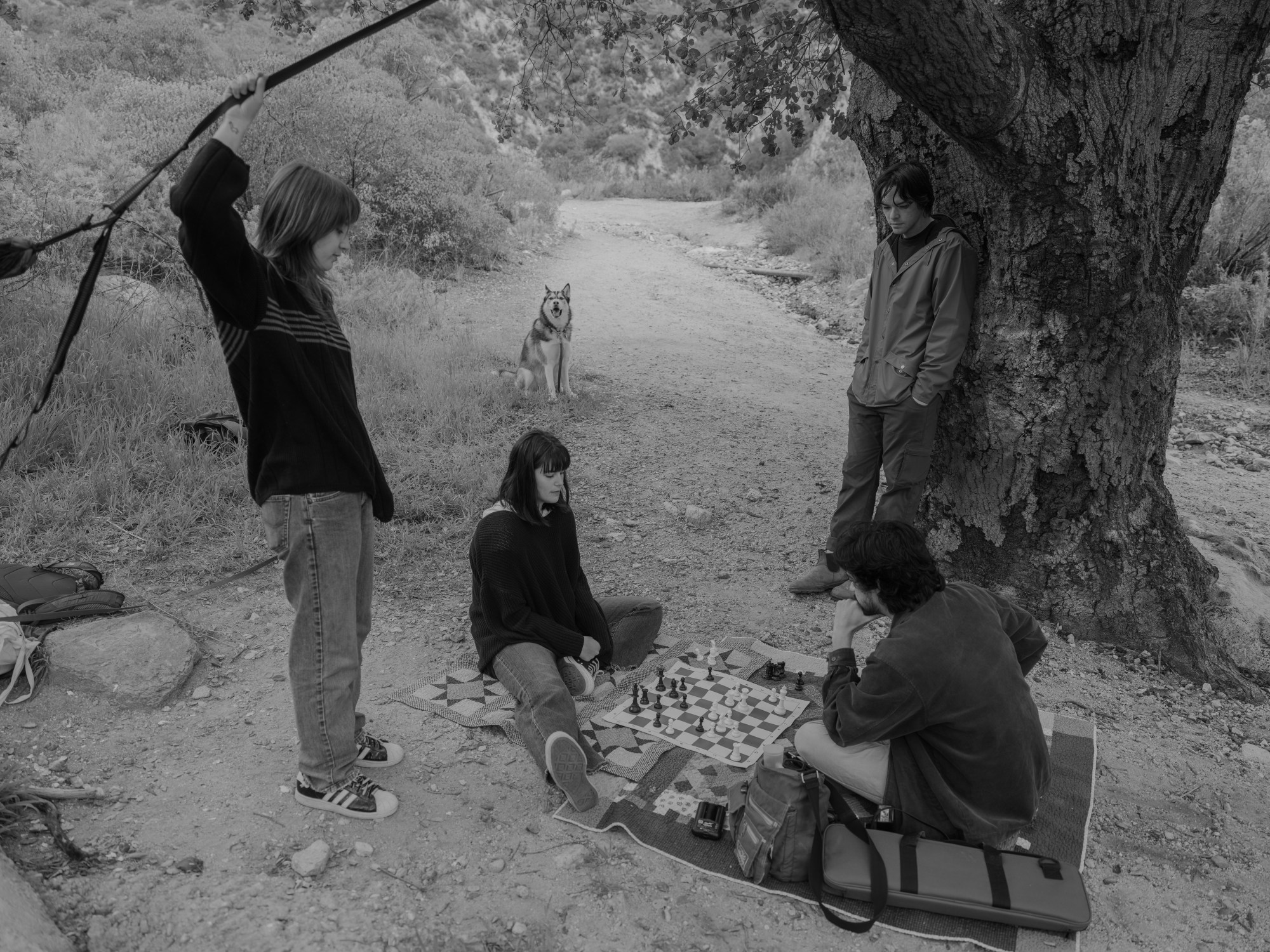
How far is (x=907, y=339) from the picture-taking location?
13.8 feet

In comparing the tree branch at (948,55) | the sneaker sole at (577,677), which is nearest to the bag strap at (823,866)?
the sneaker sole at (577,677)

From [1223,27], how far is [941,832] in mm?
3419

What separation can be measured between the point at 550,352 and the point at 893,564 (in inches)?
203

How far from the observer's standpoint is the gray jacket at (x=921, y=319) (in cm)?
410

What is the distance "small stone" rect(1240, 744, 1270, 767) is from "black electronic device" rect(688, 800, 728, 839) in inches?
87.9

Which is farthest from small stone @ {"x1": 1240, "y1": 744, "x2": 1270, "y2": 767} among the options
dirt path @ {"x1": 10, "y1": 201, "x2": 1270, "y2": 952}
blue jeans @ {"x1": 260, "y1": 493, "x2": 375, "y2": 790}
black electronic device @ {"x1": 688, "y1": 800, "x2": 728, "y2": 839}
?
blue jeans @ {"x1": 260, "y1": 493, "x2": 375, "y2": 790}

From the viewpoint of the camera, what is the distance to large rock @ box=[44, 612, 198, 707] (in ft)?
12.0

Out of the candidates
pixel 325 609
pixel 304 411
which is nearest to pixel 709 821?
pixel 325 609

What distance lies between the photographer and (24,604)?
157 inches

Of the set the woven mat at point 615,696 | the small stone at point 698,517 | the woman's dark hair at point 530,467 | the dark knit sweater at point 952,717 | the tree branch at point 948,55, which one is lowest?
the woven mat at point 615,696

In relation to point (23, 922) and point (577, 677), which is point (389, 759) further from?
point (23, 922)

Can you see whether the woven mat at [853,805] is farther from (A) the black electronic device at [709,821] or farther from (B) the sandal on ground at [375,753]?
(B) the sandal on ground at [375,753]

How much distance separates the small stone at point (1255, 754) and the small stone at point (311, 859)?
3.48m

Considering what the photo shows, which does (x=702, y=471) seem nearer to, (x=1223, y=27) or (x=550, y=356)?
(x=550, y=356)
